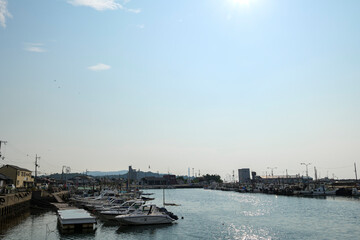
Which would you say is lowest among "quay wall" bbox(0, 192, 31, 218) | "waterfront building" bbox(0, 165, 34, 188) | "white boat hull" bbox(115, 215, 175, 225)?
"white boat hull" bbox(115, 215, 175, 225)

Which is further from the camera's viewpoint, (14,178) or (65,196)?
(65,196)

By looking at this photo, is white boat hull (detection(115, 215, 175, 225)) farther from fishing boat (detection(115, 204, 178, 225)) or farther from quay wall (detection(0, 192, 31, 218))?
quay wall (detection(0, 192, 31, 218))

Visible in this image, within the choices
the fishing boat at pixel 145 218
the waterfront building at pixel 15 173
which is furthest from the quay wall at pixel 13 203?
the fishing boat at pixel 145 218

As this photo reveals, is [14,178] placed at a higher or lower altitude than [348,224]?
higher

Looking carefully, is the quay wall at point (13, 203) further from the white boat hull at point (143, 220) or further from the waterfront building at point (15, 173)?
the white boat hull at point (143, 220)

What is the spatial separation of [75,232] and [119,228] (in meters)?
6.84

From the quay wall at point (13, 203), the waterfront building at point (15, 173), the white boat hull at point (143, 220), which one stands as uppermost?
the waterfront building at point (15, 173)

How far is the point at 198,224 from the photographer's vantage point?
47.5 metres

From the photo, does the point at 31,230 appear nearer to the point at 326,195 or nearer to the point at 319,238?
the point at 319,238

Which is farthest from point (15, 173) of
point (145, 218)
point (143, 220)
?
point (145, 218)

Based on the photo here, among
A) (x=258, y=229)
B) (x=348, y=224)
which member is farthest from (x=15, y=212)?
(x=348, y=224)

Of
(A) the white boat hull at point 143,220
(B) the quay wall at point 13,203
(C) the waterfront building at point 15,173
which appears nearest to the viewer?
(A) the white boat hull at point 143,220

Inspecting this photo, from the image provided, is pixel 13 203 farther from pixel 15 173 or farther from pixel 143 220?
pixel 15 173

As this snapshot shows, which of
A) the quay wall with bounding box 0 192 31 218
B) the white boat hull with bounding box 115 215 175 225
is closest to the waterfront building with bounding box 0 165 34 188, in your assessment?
the quay wall with bounding box 0 192 31 218
